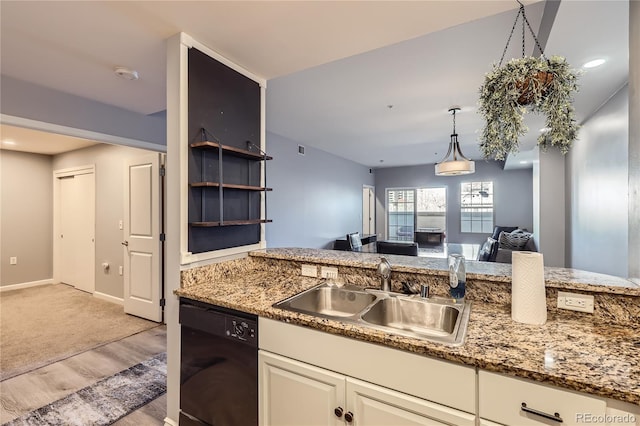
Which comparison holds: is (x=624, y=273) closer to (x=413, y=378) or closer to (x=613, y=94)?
(x=613, y=94)

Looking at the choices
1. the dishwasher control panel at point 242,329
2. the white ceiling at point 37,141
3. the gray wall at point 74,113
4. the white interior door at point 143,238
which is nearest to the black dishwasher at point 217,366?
the dishwasher control panel at point 242,329

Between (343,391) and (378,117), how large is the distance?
140 inches

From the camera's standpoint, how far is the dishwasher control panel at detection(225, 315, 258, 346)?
4.74 feet

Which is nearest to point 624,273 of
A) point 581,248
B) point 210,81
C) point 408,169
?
point 581,248

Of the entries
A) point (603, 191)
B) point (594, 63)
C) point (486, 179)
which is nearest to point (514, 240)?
point (603, 191)

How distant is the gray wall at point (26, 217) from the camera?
4.85 meters

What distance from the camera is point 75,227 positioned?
16.7ft

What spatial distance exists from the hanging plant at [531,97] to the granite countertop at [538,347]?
2.61 ft

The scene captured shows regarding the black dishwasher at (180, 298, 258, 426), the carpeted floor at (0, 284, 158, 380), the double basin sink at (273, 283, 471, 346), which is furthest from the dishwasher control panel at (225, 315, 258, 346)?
the carpeted floor at (0, 284, 158, 380)

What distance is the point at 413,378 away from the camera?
1.08 metres

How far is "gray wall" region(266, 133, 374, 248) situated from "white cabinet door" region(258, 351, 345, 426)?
3.18 metres

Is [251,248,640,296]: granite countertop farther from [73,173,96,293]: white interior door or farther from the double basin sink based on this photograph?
[73,173,96,293]: white interior door

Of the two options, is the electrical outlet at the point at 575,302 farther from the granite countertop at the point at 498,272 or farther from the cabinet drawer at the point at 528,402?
the cabinet drawer at the point at 528,402

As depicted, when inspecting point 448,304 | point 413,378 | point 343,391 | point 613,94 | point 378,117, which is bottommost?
point 343,391
